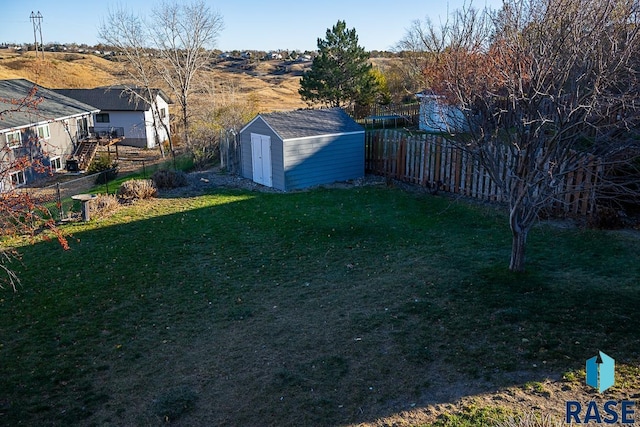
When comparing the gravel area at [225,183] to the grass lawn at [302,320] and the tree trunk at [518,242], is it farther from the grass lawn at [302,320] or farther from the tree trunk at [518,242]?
the tree trunk at [518,242]

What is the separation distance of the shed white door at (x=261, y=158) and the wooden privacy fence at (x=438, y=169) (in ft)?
13.0

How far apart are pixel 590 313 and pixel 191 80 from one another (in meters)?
30.1

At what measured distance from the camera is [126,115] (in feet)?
122

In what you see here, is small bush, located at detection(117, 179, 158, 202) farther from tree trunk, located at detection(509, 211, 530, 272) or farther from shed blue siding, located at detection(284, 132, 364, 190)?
tree trunk, located at detection(509, 211, 530, 272)

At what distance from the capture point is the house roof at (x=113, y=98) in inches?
1449

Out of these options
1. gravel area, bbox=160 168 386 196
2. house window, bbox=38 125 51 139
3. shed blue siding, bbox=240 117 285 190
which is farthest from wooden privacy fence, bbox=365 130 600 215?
house window, bbox=38 125 51 139

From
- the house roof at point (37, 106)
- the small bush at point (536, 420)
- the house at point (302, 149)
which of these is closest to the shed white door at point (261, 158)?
the house at point (302, 149)

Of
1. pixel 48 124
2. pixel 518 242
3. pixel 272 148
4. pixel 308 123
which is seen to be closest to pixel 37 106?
pixel 48 124

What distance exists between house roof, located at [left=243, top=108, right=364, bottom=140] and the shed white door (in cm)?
70

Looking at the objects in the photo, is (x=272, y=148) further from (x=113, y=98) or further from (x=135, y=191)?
(x=113, y=98)

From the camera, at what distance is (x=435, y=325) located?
7.26m

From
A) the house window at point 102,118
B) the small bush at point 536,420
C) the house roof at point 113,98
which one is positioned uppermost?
the house roof at point 113,98

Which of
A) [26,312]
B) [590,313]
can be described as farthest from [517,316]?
[26,312]

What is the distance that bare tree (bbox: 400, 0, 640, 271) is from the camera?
6.83 m
